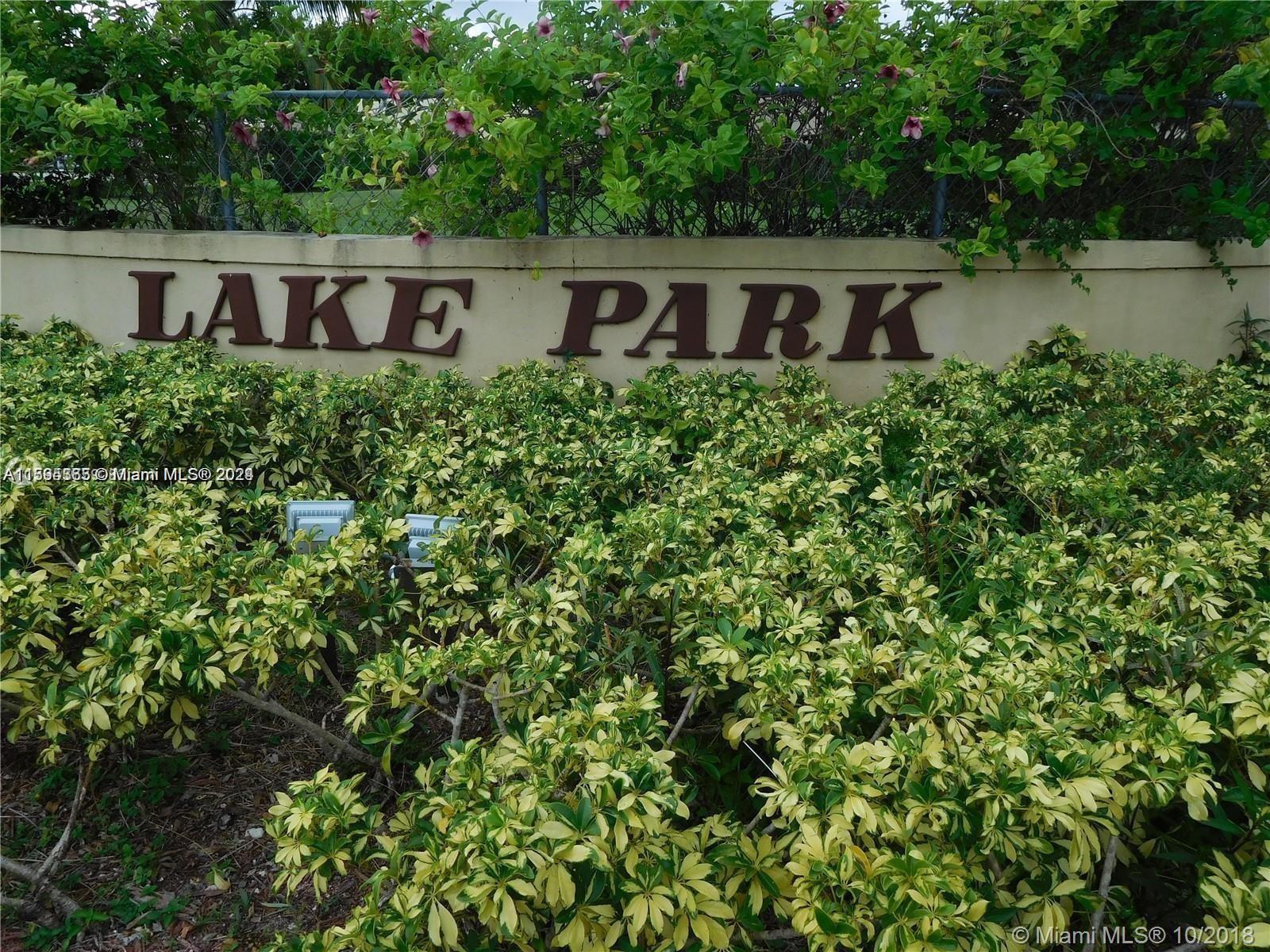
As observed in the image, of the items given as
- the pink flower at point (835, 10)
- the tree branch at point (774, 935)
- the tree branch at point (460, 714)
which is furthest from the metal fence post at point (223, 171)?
the tree branch at point (774, 935)

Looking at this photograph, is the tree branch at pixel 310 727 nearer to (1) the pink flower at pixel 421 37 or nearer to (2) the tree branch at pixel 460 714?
(2) the tree branch at pixel 460 714

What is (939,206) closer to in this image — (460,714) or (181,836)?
(460,714)

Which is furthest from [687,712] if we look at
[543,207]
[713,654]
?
[543,207]

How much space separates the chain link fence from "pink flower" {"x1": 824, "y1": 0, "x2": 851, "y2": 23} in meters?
0.35

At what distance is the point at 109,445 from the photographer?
304cm

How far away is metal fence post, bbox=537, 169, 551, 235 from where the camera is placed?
4.50m

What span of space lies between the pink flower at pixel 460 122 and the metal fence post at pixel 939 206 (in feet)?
7.45

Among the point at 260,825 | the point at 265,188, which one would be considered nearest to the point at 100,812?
the point at 260,825

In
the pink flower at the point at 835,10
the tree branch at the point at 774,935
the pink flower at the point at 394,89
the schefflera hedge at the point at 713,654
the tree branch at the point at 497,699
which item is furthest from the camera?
the pink flower at the point at 394,89

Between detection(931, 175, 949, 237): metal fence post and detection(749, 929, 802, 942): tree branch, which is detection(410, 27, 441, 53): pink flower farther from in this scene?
detection(749, 929, 802, 942): tree branch

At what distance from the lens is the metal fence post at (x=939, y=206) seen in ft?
14.5

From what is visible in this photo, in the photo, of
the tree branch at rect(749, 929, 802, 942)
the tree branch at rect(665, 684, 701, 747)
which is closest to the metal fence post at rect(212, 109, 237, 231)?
the tree branch at rect(665, 684, 701, 747)

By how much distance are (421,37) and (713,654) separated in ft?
11.5

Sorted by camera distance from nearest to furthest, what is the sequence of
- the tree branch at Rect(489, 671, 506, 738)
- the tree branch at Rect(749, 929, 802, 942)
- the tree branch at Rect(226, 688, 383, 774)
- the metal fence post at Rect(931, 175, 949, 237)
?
1. the tree branch at Rect(749, 929, 802, 942)
2. the tree branch at Rect(489, 671, 506, 738)
3. the tree branch at Rect(226, 688, 383, 774)
4. the metal fence post at Rect(931, 175, 949, 237)
